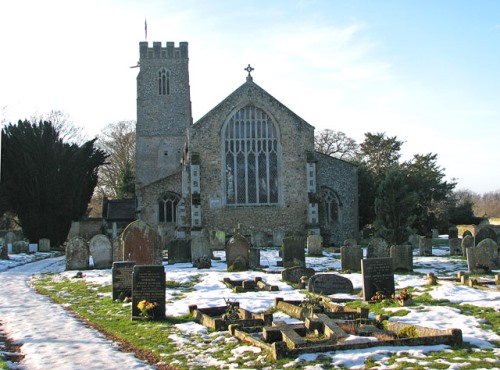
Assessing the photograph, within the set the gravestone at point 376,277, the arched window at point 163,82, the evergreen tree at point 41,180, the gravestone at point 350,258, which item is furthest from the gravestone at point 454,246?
the arched window at point 163,82

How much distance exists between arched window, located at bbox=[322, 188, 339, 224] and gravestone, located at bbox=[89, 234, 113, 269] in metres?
15.0

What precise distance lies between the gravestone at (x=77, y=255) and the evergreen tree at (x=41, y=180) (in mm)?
15681

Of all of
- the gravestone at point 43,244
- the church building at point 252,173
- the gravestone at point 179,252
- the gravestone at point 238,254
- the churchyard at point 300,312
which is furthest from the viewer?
the gravestone at point 43,244

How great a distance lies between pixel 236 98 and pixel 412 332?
75.7ft

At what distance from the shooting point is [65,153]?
123ft

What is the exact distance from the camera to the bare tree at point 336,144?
50.7 m

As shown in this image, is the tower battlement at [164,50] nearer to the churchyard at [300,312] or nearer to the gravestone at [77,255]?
the gravestone at [77,255]

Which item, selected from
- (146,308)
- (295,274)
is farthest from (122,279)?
(295,274)

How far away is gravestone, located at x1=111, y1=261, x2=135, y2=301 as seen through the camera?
1223cm

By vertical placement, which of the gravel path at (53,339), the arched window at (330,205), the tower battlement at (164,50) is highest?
the tower battlement at (164,50)

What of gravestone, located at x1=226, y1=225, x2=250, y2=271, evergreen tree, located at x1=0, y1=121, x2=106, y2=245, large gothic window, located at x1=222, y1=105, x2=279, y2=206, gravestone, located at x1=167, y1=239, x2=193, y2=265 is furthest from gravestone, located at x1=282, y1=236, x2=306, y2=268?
evergreen tree, located at x1=0, y1=121, x2=106, y2=245

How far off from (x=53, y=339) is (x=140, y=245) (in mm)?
8535

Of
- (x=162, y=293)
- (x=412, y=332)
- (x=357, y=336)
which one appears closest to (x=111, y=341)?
(x=162, y=293)

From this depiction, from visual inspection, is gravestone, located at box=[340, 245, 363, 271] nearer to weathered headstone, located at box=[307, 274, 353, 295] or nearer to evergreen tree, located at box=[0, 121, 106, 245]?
weathered headstone, located at box=[307, 274, 353, 295]
